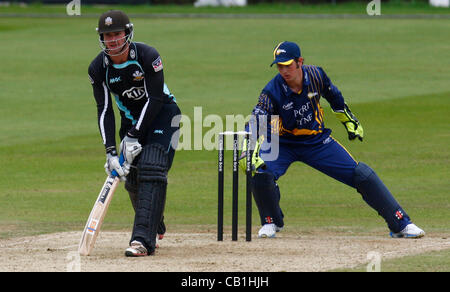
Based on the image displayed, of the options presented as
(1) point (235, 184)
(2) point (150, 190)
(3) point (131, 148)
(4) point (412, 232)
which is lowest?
(4) point (412, 232)

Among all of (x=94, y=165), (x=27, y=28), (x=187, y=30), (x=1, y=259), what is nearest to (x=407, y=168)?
(x=94, y=165)

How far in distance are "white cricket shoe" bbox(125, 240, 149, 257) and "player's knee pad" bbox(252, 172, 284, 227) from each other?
163 cm

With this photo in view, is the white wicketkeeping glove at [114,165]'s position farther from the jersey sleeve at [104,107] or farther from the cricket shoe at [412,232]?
the cricket shoe at [412,232]

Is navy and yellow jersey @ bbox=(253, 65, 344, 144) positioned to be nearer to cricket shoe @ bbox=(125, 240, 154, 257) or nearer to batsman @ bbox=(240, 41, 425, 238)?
batsman @ bbox=(240, 41, 425, 238)

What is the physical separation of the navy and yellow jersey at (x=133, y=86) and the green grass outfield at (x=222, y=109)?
2.01 m

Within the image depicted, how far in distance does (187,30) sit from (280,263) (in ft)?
90.1

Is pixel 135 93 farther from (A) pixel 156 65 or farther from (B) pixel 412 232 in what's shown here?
(B) pixel 412 232

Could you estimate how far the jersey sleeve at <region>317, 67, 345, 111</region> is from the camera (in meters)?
9.00

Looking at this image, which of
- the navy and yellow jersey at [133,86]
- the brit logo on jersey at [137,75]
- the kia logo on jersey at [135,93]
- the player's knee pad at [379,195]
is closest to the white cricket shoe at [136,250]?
the navy and yellow jersey at [133,86]

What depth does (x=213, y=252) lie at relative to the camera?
796 centimetres

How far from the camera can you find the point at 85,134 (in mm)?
17266

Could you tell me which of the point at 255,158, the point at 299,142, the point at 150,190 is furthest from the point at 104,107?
the point at 299,142

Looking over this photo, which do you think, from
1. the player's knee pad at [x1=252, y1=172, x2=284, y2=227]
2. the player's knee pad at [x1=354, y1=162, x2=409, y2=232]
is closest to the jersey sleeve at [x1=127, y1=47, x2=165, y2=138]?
the player's knee pad at [x1=252, y1=172, x2=284, y2=227]

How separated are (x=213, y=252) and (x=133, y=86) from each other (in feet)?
5.07
